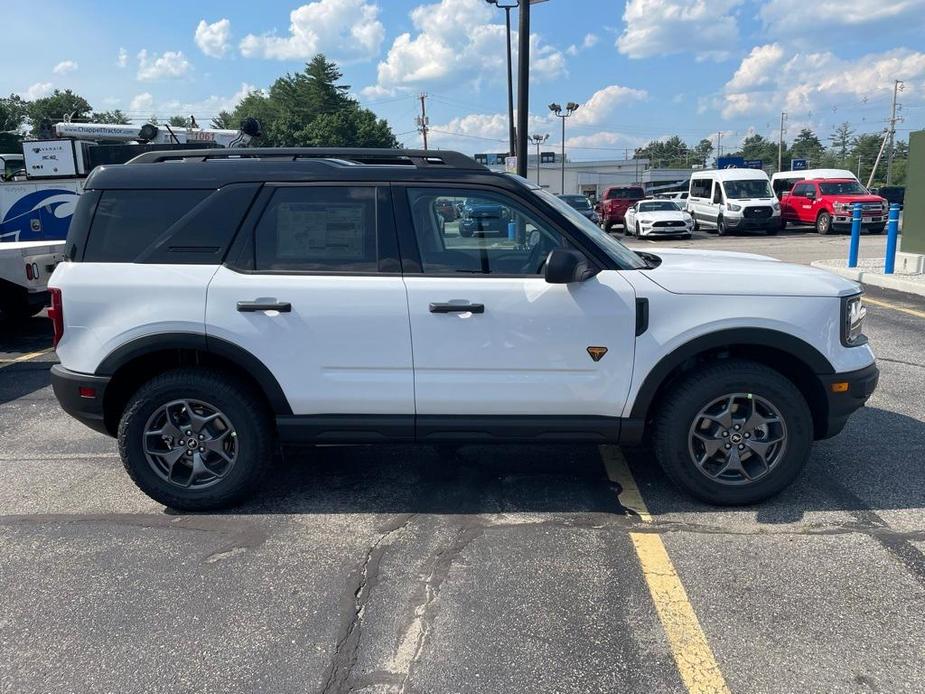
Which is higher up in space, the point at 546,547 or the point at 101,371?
the point at 101,371

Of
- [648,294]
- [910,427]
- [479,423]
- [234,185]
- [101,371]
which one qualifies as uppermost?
[234,185]

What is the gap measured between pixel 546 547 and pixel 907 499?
2125 millimetres

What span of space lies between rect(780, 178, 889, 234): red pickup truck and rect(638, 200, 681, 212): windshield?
Result: 499cm

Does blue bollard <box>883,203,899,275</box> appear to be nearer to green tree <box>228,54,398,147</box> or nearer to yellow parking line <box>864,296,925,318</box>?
yellow parking line <box>864,296,925,318</box>

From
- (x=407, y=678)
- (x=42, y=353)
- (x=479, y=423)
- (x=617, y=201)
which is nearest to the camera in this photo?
(x=407, y=678)

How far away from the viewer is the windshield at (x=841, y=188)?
85.8ft

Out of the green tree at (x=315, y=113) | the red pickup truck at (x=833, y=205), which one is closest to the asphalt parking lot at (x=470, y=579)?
the red pickup truck at (x=833, y=205)

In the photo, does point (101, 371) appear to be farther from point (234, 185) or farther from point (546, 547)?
point (546, 547)

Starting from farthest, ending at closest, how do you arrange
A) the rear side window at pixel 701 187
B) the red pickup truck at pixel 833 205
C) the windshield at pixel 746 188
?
the rear side window at pixel 701 187 < the windshield at pixel 746 188 < the red pickup truck at pixel 833 205

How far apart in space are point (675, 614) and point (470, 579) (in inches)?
35.7

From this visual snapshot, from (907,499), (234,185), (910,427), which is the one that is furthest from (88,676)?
(910,427)

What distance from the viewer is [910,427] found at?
5145 mm

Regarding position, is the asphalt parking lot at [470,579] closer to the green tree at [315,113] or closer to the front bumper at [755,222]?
the front bumper at [755,222]

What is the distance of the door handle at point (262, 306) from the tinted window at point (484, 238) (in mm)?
754
